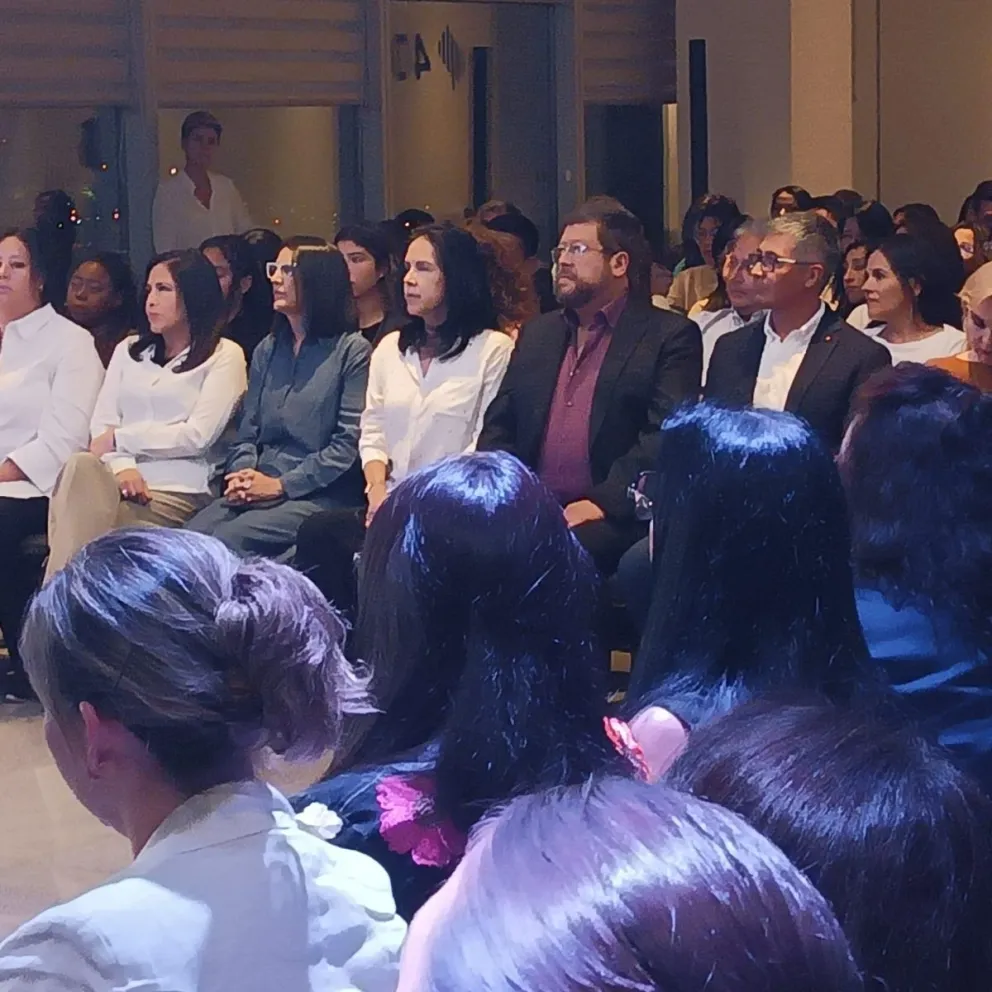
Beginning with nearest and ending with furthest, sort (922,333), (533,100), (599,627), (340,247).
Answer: (599,627) → (922,333) → (340,247) → (533,100)

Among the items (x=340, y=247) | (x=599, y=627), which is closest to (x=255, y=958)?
(x=599, y=627)

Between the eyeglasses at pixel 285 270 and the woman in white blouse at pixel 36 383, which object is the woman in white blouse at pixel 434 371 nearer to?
the eyeglasses at pixel 285 270

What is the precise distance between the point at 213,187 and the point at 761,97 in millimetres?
3371

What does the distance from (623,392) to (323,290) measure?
1109 mm

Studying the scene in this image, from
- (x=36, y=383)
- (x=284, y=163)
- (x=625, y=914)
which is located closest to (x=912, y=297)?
(x=36, y=383)

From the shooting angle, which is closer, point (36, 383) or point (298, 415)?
point (298, 415)

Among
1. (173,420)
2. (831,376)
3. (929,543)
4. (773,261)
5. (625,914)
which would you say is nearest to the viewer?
(625,914)

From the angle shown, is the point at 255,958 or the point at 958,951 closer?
the point at 958,951

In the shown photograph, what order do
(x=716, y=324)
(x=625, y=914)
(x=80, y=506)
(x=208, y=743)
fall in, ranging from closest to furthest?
(x=625, y=914), (x=208, y=743), (x=80, y=506), (x=716, y=324)

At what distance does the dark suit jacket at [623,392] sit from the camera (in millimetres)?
4398

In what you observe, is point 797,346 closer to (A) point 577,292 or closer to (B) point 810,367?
(B) point 810,367

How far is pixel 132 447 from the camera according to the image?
5039 mm

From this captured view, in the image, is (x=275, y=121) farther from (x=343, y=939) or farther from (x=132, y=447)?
(x=343, y=939)

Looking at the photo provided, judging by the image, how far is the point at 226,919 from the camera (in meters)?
1.43
